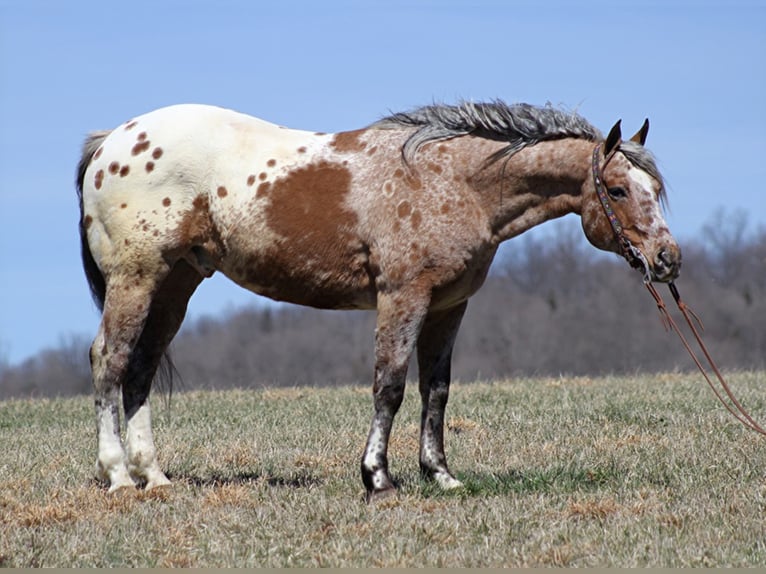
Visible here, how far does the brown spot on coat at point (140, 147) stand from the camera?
24.2 feet

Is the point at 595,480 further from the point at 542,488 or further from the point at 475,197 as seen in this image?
the point at 475,197

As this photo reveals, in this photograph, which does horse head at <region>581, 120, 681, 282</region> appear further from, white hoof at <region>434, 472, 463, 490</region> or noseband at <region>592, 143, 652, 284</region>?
white hoof at <region>434, 472, 463, 490</region>

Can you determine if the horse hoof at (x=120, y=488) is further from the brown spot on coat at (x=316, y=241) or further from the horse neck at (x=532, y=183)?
the horse neck at (x=532, y=183)

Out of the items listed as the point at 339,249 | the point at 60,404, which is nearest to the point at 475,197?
the point at 339,249

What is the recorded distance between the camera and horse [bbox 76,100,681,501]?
6797 millimetres

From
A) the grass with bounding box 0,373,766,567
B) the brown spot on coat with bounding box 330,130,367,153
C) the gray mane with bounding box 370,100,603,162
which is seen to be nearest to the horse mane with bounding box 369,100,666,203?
the gray mane with bounding box 370,100,603,162

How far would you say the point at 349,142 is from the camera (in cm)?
729

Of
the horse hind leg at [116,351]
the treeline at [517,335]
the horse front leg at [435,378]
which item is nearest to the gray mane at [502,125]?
the horse front leg at [435,378]

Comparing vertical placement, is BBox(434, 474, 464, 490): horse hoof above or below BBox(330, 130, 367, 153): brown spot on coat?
below

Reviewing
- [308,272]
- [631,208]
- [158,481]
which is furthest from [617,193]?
[158,481]

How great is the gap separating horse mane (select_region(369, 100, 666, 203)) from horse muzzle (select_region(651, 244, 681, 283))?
36cm

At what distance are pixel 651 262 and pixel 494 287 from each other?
49.1 meters

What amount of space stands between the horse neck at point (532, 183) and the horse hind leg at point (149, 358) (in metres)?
2.27

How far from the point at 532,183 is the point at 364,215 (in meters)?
1.09
